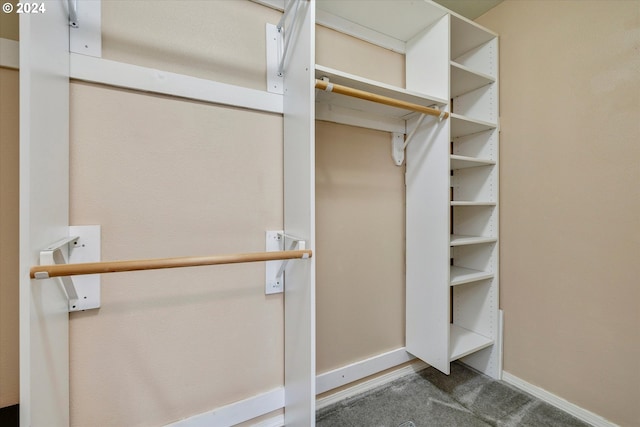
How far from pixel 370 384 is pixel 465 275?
853 mm

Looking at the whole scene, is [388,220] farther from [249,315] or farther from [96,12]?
[96,12]

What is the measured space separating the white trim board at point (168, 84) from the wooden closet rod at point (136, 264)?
2.22 ft

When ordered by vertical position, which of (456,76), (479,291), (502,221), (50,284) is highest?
(456,76)

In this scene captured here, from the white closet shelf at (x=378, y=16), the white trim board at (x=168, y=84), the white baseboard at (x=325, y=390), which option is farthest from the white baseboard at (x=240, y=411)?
the white closet shelf at (x=378, y=16)

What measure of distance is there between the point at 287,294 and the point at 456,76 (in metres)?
1.60

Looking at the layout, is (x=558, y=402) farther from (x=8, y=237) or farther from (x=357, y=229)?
(x=8, y=237)

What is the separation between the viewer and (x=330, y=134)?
1.43 metres

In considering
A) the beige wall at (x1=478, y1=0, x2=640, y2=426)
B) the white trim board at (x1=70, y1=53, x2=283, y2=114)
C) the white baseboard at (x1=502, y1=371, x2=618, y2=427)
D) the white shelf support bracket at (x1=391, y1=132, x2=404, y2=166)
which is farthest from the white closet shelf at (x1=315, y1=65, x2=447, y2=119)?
the white baseboard at (x1=502, y1=371, x2=618, y2=427)

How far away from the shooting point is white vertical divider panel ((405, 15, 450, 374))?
1424 millimetres

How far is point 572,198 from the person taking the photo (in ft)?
4.50

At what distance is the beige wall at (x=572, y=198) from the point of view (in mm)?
1203

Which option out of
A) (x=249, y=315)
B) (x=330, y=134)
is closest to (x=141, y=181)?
(x=249, y=315)

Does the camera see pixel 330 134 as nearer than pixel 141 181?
No

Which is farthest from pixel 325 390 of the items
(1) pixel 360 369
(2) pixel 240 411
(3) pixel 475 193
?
(3) pixel 475 193
